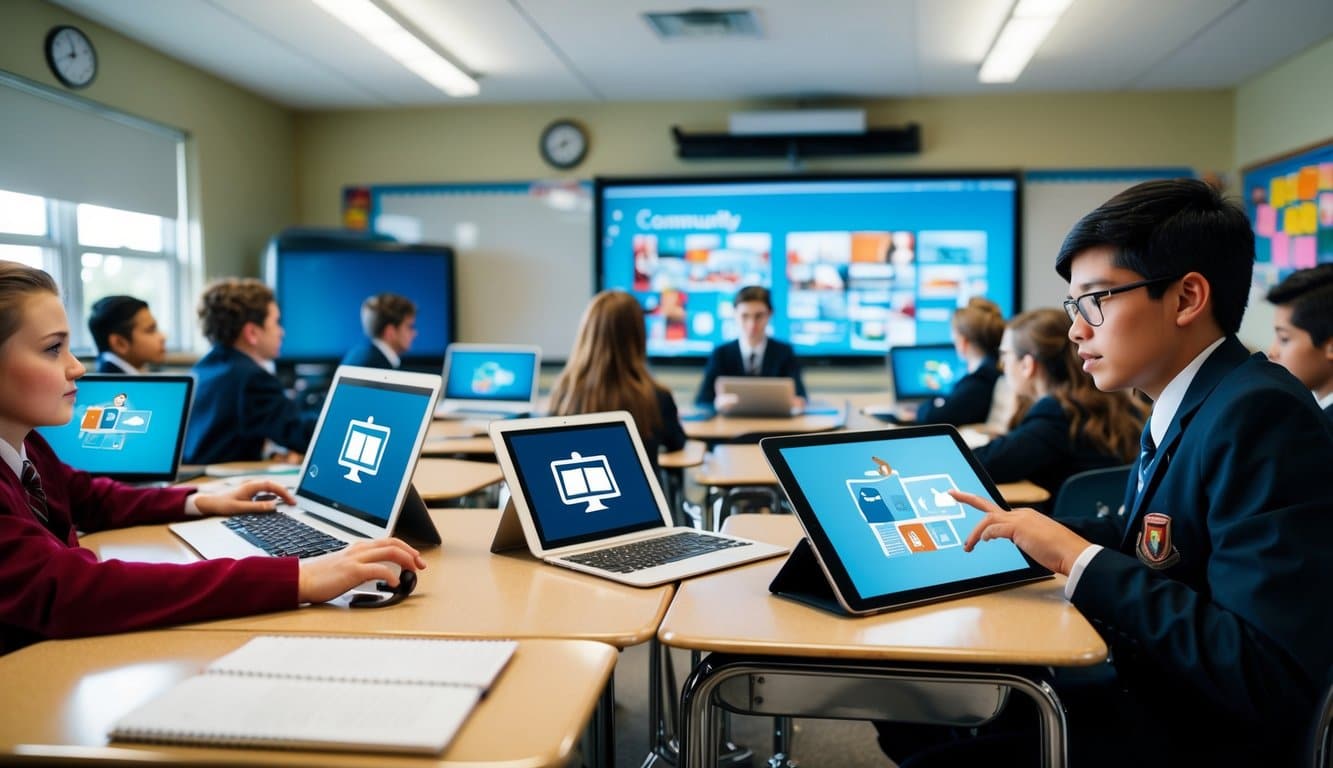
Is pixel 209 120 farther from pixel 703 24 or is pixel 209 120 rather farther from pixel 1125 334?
pixel 1125 334

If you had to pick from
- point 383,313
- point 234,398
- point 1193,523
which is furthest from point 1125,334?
point 383,313

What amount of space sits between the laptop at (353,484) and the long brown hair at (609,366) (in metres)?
0.97

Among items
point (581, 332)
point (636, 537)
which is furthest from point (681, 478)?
point (636, 537)

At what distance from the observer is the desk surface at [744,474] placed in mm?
2611

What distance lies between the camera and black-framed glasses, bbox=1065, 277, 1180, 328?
1341 millimetres

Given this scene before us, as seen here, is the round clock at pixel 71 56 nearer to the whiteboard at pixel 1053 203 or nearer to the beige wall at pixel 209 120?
the beige wall at pixel 209 120

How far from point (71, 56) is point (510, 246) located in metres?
2.81

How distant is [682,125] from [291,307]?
2820 mm

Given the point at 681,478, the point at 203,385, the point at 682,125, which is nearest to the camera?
the point at 203,385

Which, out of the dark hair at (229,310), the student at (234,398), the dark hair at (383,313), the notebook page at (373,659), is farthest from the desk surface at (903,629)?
the dark hair at (383,313)

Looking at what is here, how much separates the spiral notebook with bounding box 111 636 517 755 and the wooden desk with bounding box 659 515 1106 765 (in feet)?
0.94

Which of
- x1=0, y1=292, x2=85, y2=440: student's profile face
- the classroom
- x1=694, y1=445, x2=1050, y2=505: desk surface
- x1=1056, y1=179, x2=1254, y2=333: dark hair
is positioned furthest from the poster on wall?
x1=0, y1=292, x2=85, y2=440: student's profile face

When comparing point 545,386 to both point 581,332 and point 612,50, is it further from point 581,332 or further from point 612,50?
point 581,332

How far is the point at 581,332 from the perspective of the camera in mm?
2908
